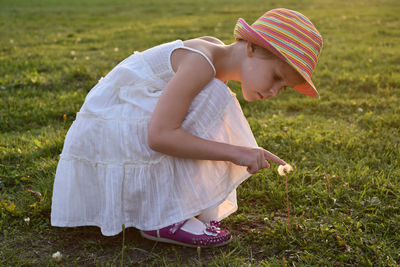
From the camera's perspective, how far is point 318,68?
6113 millimetres

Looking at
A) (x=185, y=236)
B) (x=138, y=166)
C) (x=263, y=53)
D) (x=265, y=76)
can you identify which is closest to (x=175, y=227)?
(x=185, y=236)

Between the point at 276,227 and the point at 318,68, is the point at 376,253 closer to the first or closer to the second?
the point at 276,227

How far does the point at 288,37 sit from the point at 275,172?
1223 millimetres

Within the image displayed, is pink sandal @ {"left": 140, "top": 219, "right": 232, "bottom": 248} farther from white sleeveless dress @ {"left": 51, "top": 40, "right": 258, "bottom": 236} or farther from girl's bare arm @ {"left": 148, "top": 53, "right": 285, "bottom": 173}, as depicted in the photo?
girl's bare arm @ {"left": 148, "top": 53, "right": 285, "bottom": 173}

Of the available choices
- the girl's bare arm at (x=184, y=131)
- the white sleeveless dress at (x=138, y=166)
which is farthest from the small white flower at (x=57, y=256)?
the girl's bare arm at (x=184, y=131)

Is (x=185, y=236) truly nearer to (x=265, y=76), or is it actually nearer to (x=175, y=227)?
(x=175, y=227)

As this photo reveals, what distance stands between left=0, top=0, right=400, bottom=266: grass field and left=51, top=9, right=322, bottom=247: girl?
16 cm

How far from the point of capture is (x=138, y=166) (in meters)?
2.30

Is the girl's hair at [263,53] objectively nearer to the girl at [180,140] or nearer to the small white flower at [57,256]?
the girl at [180,140]

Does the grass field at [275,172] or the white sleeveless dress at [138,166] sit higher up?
the white sleeveless dress at [138,166]

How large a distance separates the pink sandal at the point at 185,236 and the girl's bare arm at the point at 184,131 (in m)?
0.43

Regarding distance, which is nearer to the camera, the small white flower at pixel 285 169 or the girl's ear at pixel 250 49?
the girl's ear at pixel 250 49

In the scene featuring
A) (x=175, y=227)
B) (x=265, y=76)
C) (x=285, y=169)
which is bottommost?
(x=175, y=227)

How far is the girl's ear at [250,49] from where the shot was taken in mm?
2295
